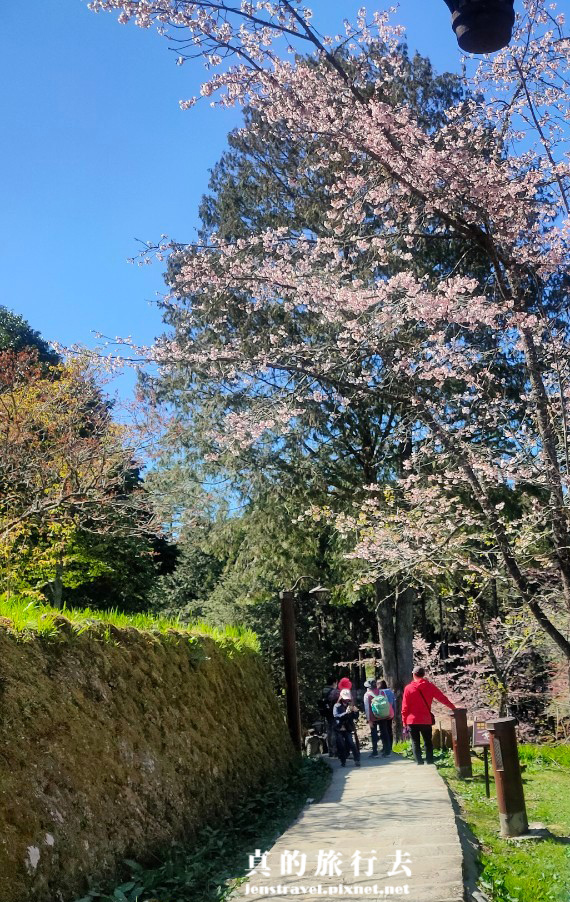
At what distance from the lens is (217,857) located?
5965mm

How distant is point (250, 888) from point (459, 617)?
21937 mm

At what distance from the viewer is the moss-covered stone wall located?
419cm

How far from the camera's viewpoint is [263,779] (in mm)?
9414

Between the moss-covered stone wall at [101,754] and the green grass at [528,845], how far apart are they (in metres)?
2.46

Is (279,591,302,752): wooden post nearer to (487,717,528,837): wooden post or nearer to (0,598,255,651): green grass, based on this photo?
(0,598,255,651): green grass

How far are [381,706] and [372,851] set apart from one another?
23.9 feet

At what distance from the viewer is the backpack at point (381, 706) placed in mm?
12250

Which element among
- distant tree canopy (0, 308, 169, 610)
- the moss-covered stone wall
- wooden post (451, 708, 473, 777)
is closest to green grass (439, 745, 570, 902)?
wooden post (451, 708, 473, 777)

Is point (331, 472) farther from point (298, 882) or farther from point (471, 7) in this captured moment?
point (471, 7)

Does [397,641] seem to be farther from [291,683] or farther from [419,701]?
[419,701]

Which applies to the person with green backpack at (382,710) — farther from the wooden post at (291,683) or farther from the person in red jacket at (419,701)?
the person in red jacket at (419,701)

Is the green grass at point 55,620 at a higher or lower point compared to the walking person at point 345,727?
higher

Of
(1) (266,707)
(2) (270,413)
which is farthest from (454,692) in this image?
(2) (270,413)

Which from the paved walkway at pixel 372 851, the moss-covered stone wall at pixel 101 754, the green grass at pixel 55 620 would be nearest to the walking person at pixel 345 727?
the paved walkway at pixel 372 851
